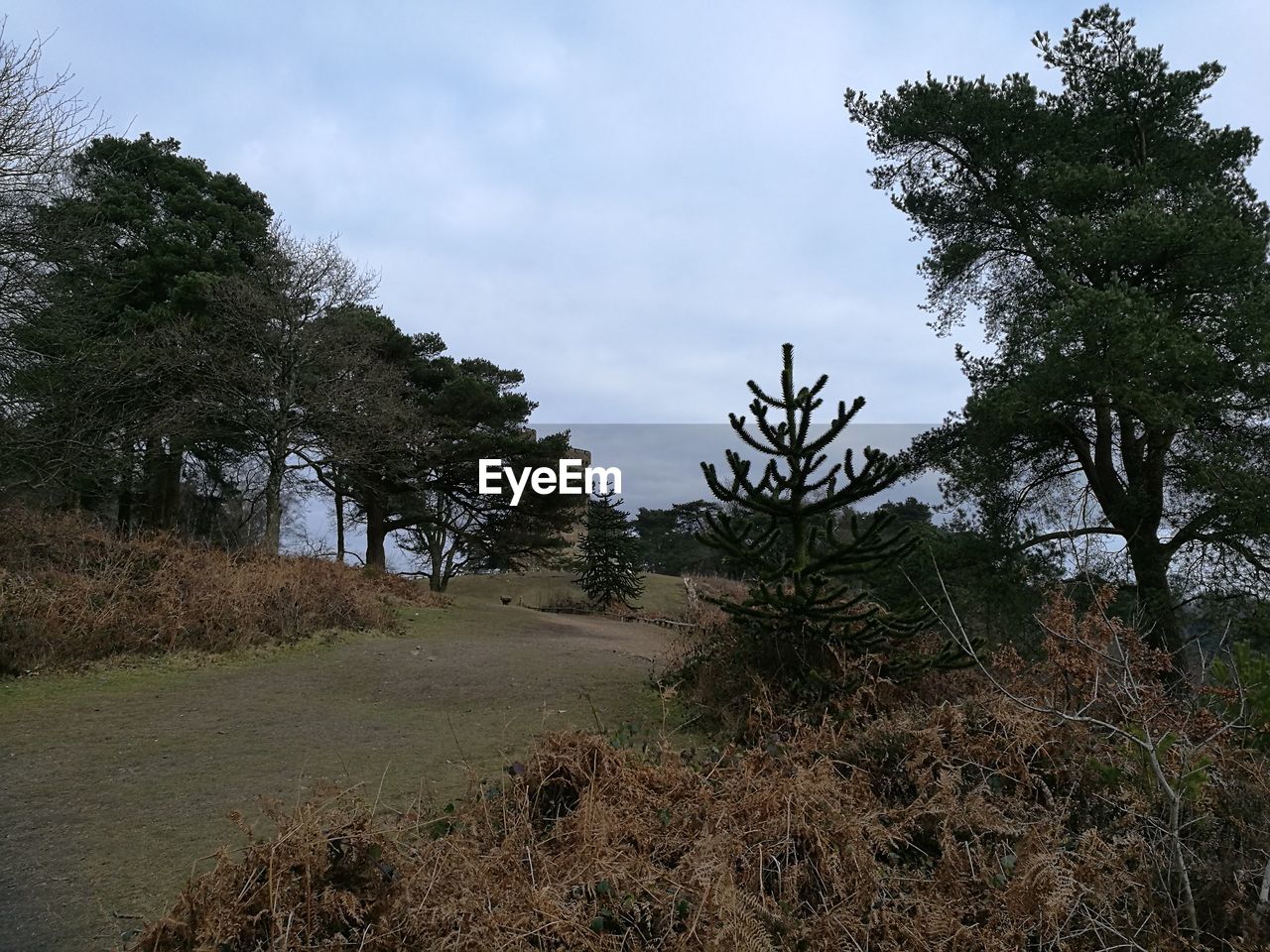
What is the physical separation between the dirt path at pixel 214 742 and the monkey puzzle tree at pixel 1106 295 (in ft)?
24.6

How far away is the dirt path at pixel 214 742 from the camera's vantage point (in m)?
3.59

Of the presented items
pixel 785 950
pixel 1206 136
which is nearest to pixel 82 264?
pixel 785 950

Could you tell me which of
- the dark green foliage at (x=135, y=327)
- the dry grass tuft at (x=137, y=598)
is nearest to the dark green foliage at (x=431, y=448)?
the dark green foliage at (x=135, y=327)

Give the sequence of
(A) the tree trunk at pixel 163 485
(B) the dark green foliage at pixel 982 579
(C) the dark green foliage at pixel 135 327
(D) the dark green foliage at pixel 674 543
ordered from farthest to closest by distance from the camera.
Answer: (D) the dark green foliage at pixel 674 543 → (A) the tree trunk at pixel 163 485 → (C) the dark green foliage at pixel 135 327 → (B) the dark green foliage at pixel 982 579

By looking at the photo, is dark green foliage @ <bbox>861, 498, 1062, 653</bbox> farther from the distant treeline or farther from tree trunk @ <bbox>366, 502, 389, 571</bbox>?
tree trunk @ <bbox>366, 502, 389, 571</bbox>

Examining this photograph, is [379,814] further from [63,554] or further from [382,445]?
[382,445]

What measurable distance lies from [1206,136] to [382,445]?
18187 mm

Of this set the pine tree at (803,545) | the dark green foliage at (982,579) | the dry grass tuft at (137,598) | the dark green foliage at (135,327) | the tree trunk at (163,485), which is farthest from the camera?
the tree trunk at (163,485)

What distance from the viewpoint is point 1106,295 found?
398 inches

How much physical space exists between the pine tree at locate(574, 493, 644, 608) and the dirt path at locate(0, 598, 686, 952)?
43.3 ft

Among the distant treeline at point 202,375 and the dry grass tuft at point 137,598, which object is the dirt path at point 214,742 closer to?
the dry grass tuft at point 137,598

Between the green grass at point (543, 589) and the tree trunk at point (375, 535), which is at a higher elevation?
the tree trunk at point (375, 535)

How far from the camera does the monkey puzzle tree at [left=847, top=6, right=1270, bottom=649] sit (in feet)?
34.2

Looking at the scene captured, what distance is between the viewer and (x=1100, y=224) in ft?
37.1
